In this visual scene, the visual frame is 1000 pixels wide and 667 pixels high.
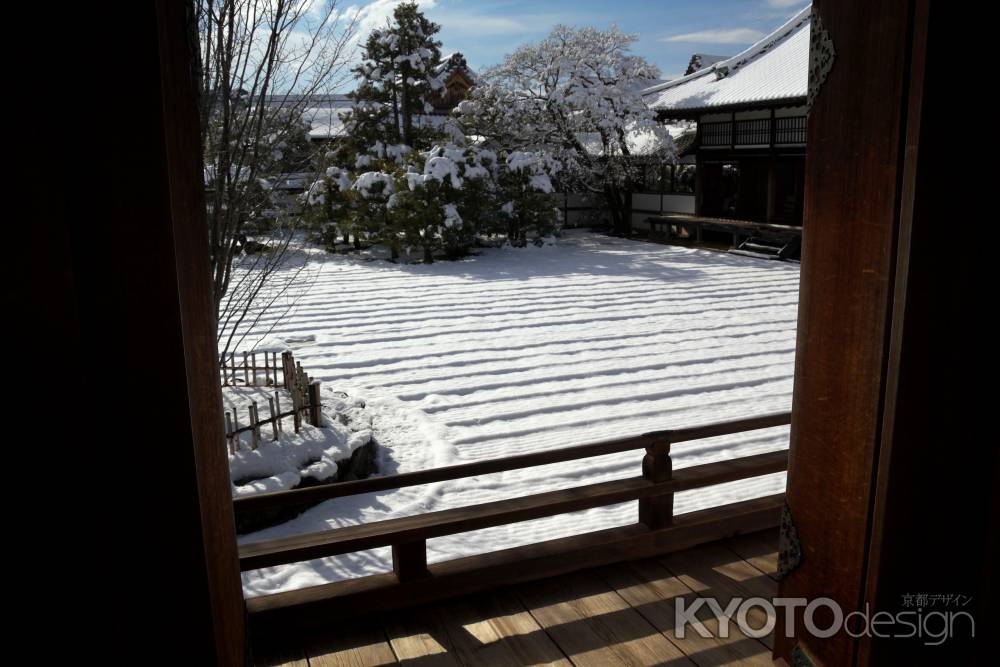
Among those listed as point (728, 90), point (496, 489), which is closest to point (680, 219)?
point (728, 90)

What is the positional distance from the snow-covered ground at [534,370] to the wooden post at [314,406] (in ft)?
1.76

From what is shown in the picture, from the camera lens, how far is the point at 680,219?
17703 millimetres

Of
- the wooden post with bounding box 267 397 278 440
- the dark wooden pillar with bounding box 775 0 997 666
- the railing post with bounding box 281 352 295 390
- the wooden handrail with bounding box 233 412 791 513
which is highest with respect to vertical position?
the dark wooden pillar with bounding box 775 0 997 666

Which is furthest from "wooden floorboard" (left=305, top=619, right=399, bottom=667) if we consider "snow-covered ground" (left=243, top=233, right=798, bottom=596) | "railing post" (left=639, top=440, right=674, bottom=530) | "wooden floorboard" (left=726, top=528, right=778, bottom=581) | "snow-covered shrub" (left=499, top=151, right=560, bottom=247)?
"snow-covered shrub" (left=499, top=151, right=560, bottom=247)

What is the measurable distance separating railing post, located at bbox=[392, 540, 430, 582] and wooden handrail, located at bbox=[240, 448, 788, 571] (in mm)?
27

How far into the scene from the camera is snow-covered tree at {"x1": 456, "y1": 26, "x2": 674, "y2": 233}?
18.5 m

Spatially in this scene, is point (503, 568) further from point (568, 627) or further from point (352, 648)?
point (352, 648)

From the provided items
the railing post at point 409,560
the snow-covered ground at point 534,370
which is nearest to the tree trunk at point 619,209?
the snow-covered ground at point 534,370

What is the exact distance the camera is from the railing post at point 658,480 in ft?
9.53

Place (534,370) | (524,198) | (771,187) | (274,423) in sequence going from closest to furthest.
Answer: (274,423) → (534,370) → (771,187) → (524,198)

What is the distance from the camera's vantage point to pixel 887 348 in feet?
4.97

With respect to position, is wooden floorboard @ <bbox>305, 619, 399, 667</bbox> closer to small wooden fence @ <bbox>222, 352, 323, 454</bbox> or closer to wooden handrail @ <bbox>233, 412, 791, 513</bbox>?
wooden handrail @ <bbox>233, 412, 791, 513</bbox>

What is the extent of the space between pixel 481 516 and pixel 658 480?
717 millimetres

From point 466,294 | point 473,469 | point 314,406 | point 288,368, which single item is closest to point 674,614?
point 473,469
